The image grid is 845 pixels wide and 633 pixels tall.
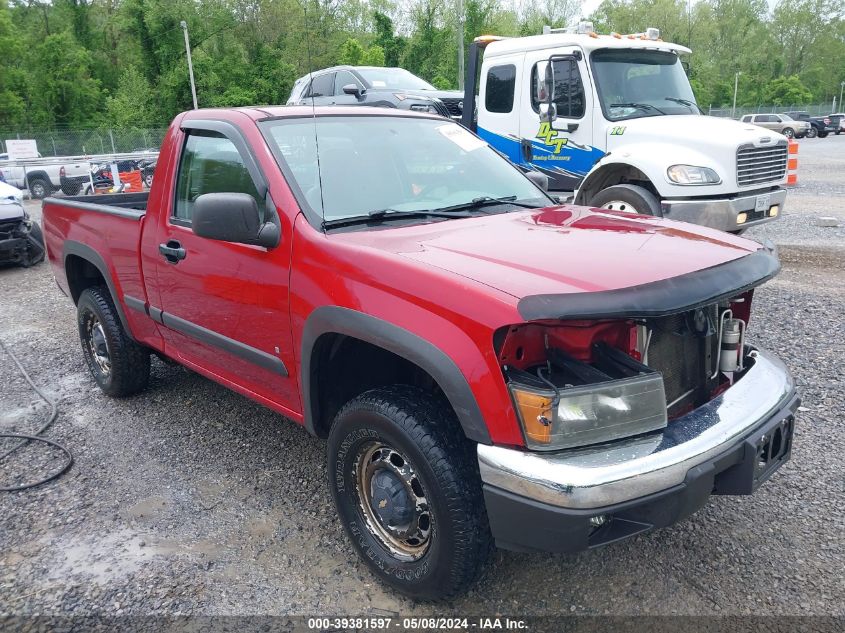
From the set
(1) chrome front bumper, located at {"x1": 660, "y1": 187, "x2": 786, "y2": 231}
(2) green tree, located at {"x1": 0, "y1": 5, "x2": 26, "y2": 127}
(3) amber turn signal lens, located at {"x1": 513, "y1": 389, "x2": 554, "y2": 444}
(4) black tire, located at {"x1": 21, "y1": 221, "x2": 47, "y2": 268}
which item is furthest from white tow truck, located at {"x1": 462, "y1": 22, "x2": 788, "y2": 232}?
(2) green tree, located at {"x1": 0, "y1": 5, "x2": 26, "y2": 127}

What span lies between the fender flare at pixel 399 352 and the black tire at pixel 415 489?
16 cm

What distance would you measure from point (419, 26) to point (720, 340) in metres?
44.2

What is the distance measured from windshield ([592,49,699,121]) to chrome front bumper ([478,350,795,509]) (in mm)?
6055

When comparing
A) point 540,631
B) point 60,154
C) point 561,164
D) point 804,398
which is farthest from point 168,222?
point 60,154

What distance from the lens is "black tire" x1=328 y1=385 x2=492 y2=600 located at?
7.85ft

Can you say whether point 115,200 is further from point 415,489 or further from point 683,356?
point 683,356

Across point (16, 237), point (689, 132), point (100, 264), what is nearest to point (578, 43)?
point (689, 132)

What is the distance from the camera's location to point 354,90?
11.8 m

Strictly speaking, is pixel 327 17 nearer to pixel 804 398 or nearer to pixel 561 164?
pixel 804 398

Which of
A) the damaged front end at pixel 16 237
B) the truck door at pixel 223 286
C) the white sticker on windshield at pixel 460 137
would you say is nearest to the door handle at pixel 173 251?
the truck door at pixel 223 286

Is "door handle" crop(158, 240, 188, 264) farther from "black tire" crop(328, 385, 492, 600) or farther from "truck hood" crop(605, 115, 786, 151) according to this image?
"truck hood" crop(605, 115, 786, 151)

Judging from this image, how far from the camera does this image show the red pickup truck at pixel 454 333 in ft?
7.28

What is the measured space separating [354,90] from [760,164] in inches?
270

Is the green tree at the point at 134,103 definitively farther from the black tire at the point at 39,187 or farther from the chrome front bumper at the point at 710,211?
the chrome front bumper at the point at 710,211
